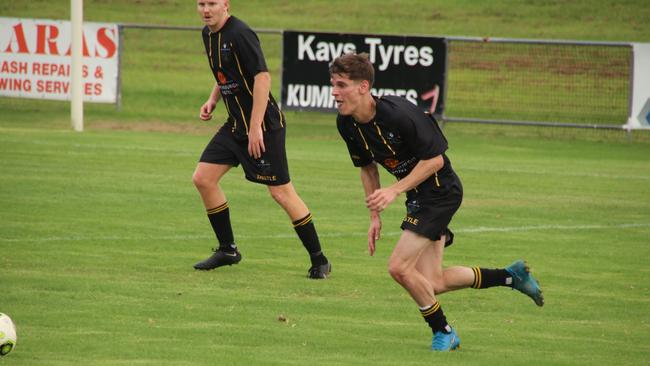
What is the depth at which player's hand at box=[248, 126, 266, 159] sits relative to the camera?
10.1 metres

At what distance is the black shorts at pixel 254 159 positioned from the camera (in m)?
10.4

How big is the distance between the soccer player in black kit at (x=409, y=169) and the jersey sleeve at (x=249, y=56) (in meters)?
2.16

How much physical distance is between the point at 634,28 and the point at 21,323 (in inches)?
1315

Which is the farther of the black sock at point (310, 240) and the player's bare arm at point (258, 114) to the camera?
the black sock at point (310, 240)

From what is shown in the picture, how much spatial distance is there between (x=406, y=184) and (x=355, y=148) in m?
0.64

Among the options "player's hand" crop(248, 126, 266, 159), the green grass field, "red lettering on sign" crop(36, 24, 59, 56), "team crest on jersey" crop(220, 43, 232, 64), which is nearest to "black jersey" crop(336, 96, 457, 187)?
the green grass field

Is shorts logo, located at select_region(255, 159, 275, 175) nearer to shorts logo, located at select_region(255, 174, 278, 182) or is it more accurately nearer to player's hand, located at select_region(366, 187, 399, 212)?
shorts logo, located at select_region(255, 174, 278, 182)

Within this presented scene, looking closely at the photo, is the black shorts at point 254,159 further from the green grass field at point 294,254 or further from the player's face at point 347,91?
the player's face at point 347,91

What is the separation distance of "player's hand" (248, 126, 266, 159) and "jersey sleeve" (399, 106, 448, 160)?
95.5 inches

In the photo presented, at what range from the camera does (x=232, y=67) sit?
10367 millimetres

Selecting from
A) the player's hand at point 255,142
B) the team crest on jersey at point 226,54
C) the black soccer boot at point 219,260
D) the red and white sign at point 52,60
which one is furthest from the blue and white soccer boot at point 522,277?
the red and white sign at point 52,60

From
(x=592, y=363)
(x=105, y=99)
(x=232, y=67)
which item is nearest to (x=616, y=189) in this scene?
(x=232, y=67)

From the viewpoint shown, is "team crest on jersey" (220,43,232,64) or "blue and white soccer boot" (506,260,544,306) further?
"team crest on jersey" (220,43,232,64)

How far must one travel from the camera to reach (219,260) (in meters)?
10.7
